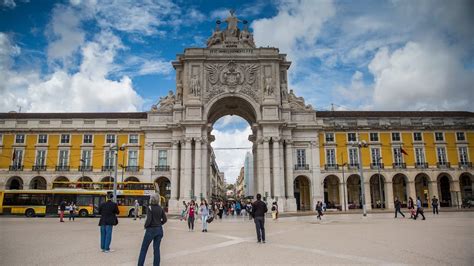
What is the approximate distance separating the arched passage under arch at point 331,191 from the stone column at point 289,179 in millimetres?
8450

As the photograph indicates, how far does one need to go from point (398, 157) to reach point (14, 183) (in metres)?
58.0

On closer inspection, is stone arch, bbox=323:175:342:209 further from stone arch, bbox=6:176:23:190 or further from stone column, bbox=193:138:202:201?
stone arch, bbox=6:176:23:190

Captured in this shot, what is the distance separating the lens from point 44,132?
52.3 metres

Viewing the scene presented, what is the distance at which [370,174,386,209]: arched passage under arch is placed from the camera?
177 ft

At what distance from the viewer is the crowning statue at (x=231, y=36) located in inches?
2120

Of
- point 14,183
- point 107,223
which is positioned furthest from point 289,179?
point 14,183

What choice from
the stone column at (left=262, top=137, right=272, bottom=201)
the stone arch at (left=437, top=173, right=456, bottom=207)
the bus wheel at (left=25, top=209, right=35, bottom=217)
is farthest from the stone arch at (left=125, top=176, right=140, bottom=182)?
the stone arch at (left=437, top=173, right=456, bottom=207)

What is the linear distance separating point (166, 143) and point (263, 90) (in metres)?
16.5

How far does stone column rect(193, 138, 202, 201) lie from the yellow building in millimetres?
18260

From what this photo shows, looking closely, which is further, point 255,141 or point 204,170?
point 255,141

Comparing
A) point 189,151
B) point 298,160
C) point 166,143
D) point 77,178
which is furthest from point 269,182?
point 77,178

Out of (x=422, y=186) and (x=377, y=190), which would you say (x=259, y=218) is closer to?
(x=377, y=190)

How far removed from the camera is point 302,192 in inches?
2251

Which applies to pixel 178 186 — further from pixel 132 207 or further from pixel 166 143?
pixel 132 207
